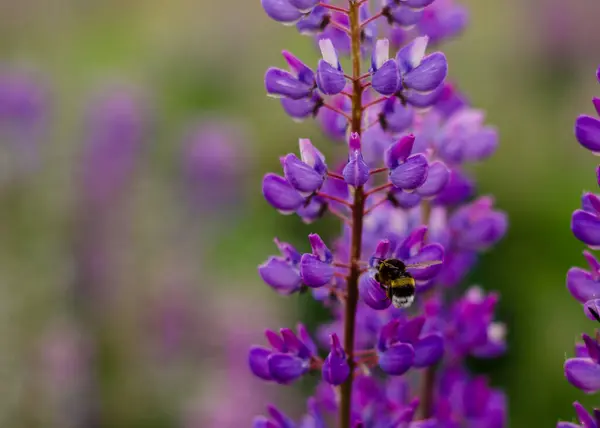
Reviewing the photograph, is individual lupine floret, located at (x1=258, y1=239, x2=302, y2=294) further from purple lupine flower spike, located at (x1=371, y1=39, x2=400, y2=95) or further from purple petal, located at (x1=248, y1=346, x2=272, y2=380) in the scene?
purple lupine flower spike, located at (x1=371, y1=39, x2=400, y2=95)

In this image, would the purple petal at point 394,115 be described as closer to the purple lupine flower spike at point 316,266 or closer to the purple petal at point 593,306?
the purple lupine flower spike at point 316,266

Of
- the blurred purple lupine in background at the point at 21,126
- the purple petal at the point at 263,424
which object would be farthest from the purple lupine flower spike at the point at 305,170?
the blurred purple lupine in background at the point at 21,126

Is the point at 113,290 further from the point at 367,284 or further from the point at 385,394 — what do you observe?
the point at 367,284

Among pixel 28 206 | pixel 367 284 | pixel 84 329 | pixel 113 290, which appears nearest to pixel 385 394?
pixel 367 284

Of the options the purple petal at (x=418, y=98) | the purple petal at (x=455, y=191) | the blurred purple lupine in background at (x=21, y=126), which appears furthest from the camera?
the blurred purple lupine in background at (x=21, y=126)

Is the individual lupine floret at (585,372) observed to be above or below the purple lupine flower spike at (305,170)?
below
